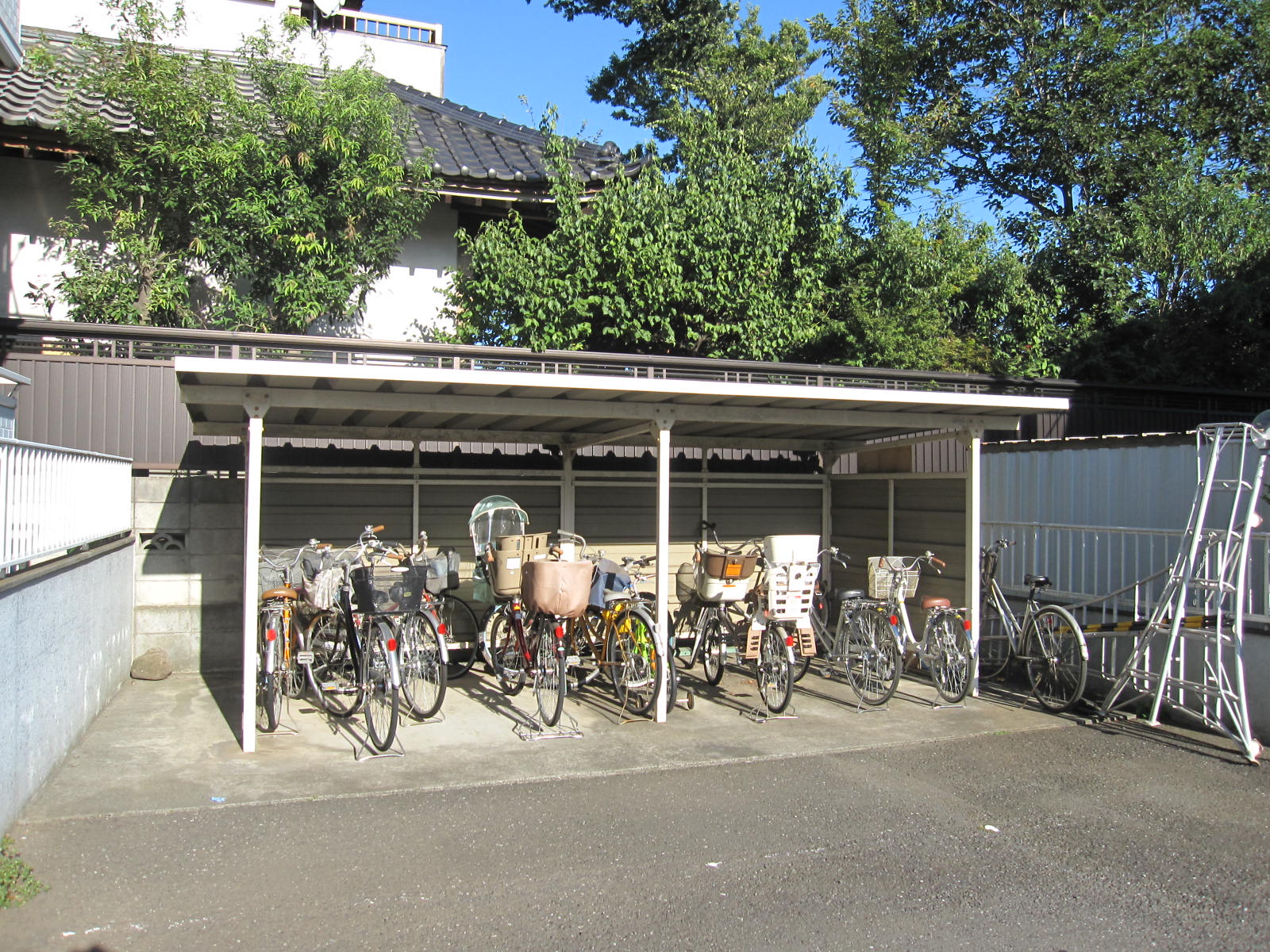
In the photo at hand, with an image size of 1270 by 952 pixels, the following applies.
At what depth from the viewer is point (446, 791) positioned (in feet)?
15.5

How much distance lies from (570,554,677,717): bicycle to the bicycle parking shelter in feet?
0.46

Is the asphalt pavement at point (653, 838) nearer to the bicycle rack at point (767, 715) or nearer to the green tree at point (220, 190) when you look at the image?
the bicycle rack at point (767, 715)

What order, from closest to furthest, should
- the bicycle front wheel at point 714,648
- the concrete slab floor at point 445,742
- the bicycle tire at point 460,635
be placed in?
the concrete slab floor at point 445,742 < the bicycle front wheel at point 714,648 < the bicycle tire at point 460,635

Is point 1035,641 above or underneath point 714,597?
underneath

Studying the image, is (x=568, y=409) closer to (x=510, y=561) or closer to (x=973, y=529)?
(x=510, y=561)

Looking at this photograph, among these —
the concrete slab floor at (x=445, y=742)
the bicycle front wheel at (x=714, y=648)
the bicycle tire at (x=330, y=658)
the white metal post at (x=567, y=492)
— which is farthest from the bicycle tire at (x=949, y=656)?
the bicycle tire at (x=330, y=658)

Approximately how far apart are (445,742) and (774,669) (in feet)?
6.91

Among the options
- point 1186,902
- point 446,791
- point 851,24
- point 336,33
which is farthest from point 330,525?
point 851,24

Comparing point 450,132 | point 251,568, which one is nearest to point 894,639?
point 251,568

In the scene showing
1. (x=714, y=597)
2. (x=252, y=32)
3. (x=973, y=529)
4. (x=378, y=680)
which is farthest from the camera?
(x=252, y=32)

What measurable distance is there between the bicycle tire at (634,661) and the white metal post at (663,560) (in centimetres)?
6

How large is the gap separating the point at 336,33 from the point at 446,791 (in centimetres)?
1098

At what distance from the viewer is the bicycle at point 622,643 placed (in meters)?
6.00

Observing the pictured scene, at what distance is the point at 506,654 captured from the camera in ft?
21.5
